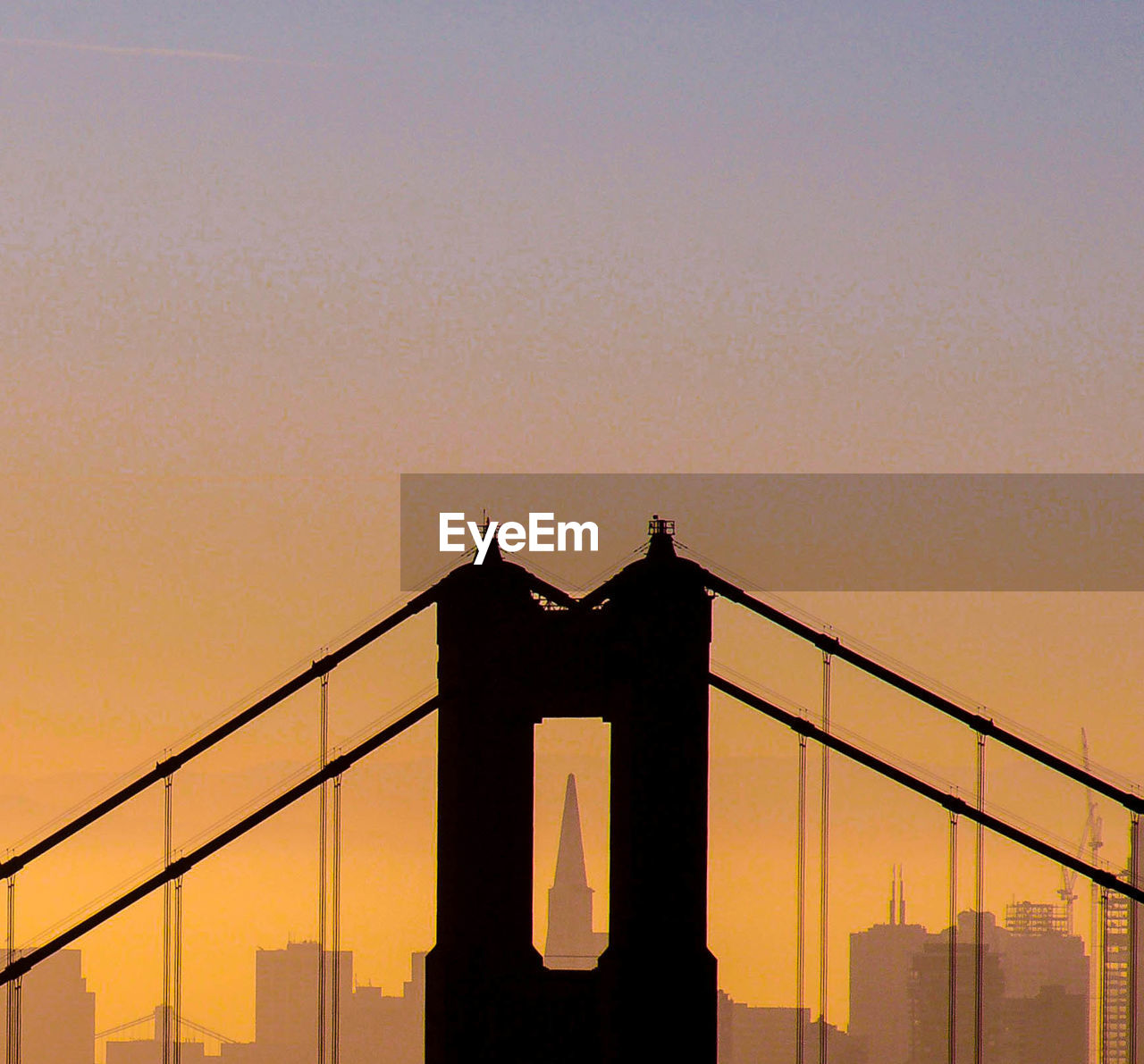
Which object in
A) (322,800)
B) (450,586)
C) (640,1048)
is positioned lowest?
(640,1048)

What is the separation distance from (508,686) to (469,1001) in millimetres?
8839

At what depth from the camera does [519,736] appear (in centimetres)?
8125

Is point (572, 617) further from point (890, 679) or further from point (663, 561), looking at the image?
point (890, 679)

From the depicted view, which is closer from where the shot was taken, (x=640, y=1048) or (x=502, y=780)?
(x=640, y=1048)

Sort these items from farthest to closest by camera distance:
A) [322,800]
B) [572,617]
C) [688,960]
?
[322,800] → [572,617] → [688,960]

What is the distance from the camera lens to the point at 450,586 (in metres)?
80.8

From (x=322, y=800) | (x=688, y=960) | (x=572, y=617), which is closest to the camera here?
(x=688, y=960)

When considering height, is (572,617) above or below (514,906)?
above

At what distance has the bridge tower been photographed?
250 ft

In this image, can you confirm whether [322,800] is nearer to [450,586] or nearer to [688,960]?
[450,586]

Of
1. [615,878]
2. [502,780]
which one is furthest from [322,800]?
[615,878]

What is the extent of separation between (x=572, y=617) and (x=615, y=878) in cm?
781

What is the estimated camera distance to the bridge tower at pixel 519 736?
250ft

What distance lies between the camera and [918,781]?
8431 cm
